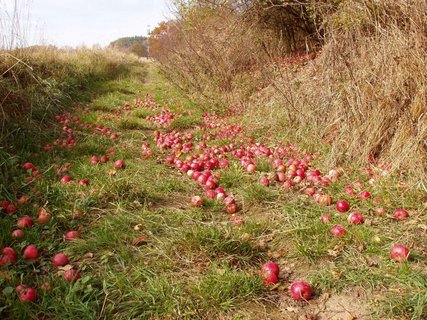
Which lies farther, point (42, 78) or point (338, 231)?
point (42, 78)

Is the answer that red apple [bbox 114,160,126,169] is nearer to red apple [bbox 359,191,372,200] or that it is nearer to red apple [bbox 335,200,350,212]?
→ red apple [bbox 335,200,350,212]

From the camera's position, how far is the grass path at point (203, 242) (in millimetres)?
1961

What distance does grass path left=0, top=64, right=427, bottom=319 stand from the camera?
6.43 feet

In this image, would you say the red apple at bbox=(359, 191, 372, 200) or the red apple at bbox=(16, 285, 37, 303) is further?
the red apple at bbox=(359, 191, 372, 200)

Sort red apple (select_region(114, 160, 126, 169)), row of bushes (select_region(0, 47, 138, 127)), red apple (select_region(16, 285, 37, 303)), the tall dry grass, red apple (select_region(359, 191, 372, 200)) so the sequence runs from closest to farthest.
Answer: red apple (select_region(16, 285, 37, 303)) < red apple (select_region(359, 191, 372, 200)) < the tall dry grass < red apple (select_region(114, 160, 126, 169)) < row of bushes (select_region(0, 47, 138, 127))

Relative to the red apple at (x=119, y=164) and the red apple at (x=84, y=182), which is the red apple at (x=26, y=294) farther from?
the red apple at (x=119, y=164)

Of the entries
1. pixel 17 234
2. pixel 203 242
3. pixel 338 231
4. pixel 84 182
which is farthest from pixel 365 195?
pixel 17 234

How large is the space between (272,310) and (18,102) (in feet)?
14.7

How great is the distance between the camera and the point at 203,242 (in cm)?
248

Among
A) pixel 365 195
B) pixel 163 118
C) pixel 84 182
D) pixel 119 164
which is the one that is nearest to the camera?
pixel 365 195

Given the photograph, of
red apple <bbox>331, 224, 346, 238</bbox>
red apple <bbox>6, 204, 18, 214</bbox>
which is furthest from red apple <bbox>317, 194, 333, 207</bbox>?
red apple <bbox>6, 204, 18, 214</bbox>

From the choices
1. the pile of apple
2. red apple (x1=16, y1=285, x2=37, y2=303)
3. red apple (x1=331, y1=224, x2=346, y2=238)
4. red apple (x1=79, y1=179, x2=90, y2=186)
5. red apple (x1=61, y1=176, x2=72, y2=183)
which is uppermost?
the pile of apple

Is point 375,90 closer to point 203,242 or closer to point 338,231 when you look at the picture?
point 338,231

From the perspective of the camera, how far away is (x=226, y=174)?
3914mm
